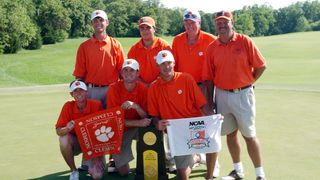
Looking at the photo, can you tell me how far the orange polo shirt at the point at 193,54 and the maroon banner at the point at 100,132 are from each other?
1.06 meters

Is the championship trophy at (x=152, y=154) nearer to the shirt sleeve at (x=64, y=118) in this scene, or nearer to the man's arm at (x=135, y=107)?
the man's arm at (x=135, y=107)

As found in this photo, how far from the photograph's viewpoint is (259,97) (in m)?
12.3

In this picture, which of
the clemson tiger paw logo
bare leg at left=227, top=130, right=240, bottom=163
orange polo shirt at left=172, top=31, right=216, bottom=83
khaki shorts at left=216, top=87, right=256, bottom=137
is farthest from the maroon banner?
bare leg at left=227, top=130, right=240, bottom=163

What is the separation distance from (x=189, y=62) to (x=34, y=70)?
2427 cm

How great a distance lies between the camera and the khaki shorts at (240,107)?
5320mm

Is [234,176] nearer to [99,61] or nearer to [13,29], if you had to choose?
[99,61]

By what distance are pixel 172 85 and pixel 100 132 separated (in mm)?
1209

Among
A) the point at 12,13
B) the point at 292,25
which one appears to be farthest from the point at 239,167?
the point at 292,25

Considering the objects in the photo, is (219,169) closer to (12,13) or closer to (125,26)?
(12,13)

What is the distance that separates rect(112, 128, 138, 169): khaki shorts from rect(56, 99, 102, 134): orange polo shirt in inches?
21.6

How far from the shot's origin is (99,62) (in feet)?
20.1

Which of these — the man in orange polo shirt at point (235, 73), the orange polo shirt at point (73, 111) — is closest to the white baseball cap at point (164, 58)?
the man in orange polo shirt at point (235, 73)

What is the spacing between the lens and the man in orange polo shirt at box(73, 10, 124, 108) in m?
6.13

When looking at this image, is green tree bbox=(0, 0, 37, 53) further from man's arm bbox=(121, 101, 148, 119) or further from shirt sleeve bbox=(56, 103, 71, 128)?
man's arm bbox=(121, 101, 148, 119)
